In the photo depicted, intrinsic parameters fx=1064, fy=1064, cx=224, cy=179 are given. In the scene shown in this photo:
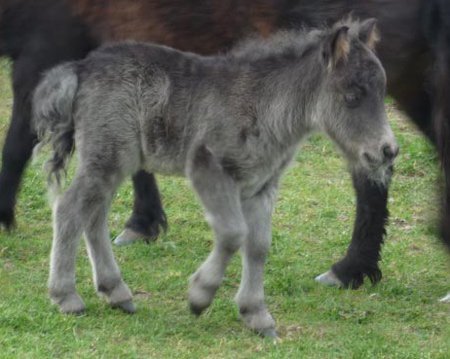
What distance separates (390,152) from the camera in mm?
4832

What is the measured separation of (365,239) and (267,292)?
79 cm

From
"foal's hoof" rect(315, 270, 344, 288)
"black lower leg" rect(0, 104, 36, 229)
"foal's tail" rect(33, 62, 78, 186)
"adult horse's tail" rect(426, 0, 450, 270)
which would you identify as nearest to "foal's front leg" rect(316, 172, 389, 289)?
"foal's hoof" rect(315, 270, 344, 288)

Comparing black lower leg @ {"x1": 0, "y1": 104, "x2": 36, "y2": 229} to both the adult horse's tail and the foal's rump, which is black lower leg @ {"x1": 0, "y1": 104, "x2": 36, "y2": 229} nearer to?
the foal's rump

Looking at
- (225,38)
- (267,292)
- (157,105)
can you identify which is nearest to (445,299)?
(267,292)

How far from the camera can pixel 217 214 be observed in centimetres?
499

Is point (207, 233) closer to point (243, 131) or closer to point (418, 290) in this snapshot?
point (418, 290)

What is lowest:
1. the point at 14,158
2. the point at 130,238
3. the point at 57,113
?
the point at 130,238

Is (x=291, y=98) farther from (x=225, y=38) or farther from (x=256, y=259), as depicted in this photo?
(x=225, y=38)

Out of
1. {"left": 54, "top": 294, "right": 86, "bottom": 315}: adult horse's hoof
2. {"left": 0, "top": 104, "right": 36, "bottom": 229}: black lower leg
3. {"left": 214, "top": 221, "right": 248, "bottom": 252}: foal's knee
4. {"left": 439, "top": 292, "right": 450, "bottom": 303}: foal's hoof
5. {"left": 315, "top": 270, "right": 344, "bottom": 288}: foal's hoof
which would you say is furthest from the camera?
{"left": 0, "top": 104, "right": 36, "bottom": 229}: black lower leg

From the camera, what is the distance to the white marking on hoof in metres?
7.01

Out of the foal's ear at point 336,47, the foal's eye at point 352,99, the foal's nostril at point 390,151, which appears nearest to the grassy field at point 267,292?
the foal's nostril at point 390,151

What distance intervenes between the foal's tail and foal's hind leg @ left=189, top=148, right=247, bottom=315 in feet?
2.33

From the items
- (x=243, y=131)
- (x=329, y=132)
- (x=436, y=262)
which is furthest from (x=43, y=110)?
(x=436, y=262)

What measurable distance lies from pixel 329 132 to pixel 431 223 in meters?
1.15
